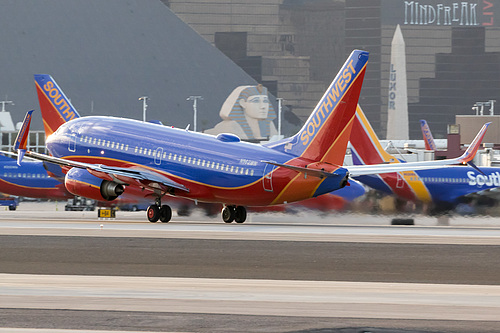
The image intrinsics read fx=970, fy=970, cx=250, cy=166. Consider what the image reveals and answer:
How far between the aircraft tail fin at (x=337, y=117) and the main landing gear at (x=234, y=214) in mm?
6343

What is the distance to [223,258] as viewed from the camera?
33781mm

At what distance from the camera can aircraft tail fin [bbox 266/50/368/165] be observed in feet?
163

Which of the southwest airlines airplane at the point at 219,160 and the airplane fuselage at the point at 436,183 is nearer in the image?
the southwest airlines airplane at the point at 219,160

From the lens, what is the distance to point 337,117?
163ft

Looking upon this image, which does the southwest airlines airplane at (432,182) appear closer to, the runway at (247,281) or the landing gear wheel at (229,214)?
the landing gear wheel at (229,214)

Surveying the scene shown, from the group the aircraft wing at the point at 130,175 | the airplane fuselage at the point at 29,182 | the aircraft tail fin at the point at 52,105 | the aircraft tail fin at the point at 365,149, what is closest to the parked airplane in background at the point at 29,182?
the airplane fuselage at the point at 29,182

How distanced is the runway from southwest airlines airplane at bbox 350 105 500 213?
1043cm

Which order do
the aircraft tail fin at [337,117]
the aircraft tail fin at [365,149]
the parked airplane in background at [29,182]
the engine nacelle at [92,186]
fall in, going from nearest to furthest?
1. the aircraft tail fin at [337,117]
2. the engine nacelle at [92,186]
3. the aircraft tail fin at [365,149]
4. the parked airplane in background at [29,182]

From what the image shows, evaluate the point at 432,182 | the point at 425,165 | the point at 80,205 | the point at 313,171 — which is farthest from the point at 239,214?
the point at 80,205

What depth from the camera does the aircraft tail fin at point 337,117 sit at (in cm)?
4969

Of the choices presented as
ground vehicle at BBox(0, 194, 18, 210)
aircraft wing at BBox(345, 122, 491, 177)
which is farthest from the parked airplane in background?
aircraft wing at BBox(345, 122, 491, 177)

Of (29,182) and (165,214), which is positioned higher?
(29,182)

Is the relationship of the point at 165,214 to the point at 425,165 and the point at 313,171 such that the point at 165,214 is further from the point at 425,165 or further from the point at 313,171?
the point at 425,165

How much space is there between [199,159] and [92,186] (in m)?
6.06
